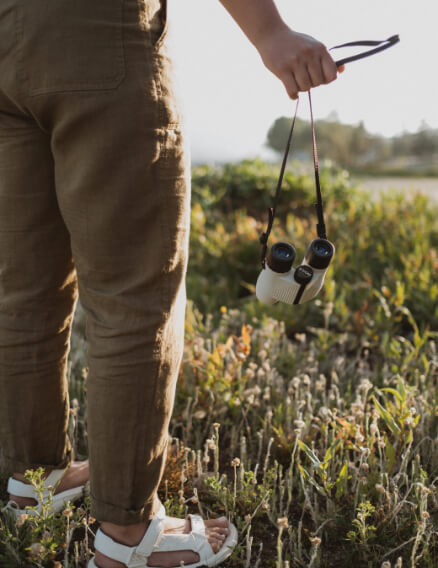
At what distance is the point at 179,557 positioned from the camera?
159 cm

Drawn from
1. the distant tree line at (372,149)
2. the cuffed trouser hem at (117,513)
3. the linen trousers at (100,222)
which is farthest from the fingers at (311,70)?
the distant tree line at (372,149)

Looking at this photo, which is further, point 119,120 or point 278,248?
point 278,248

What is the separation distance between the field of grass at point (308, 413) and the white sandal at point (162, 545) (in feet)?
0.15

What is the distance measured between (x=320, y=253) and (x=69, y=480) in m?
1.05

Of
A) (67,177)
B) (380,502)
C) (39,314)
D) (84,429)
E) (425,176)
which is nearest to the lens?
(67,177)

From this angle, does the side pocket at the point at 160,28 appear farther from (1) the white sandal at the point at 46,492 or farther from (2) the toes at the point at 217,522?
(2) the toes at the point at 217,522

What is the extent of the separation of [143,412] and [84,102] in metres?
0.71

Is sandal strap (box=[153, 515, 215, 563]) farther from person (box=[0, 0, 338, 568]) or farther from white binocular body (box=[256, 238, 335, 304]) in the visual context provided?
white binocular body (box=[256, 238, 335, 304])

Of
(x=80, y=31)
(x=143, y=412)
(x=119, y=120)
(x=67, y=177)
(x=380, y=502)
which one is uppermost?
(x=80, y=31)

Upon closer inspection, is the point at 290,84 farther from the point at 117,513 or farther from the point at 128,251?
the point at 117,513

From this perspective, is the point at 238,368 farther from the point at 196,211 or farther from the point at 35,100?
the point at 196,211

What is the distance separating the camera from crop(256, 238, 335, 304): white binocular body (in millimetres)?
1571

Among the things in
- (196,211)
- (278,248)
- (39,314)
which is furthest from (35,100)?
(196,211)

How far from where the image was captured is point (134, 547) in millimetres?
1487
